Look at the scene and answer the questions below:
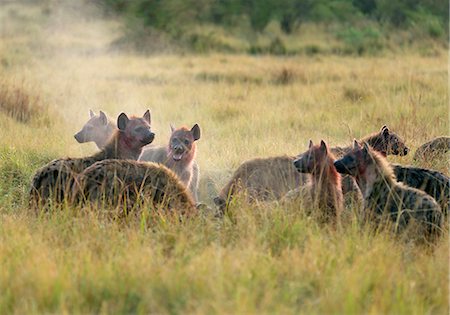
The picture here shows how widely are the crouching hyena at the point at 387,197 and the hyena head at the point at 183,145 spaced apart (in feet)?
6.31

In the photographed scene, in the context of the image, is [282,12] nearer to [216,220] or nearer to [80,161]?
[80,161]

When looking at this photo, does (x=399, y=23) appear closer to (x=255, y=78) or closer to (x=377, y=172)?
(x=255, y=78)

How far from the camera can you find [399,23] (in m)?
24.5

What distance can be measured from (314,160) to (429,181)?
836 mm

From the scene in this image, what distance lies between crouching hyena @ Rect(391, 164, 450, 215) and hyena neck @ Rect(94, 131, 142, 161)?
2.24 m

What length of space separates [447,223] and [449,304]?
3.91ft

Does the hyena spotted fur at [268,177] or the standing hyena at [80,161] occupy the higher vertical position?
the standing hyena at [80,161]

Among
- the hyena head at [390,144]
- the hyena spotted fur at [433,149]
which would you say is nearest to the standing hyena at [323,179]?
the hyena head at [390,144]

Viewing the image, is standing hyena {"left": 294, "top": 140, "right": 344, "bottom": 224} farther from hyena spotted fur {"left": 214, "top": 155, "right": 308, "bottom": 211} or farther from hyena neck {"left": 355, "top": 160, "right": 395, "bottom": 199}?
hyena spotted fur {"left": 214, "top": 155, "right": 308, "bottom": 211}

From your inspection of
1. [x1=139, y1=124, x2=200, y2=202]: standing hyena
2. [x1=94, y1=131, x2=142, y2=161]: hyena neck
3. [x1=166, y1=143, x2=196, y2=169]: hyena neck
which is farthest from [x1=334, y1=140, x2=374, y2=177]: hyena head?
[x1=94, y1=131, x2=142, y2=161]: hyena neck

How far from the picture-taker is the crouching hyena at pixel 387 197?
5.51 meters

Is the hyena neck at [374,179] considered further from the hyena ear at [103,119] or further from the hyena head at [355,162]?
the hyena ear at [103,119]

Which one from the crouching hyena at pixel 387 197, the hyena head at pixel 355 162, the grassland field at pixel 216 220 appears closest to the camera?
the grassland field at pixel 216 220

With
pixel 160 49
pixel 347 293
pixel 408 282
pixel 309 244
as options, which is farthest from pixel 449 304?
pixel 160 49
